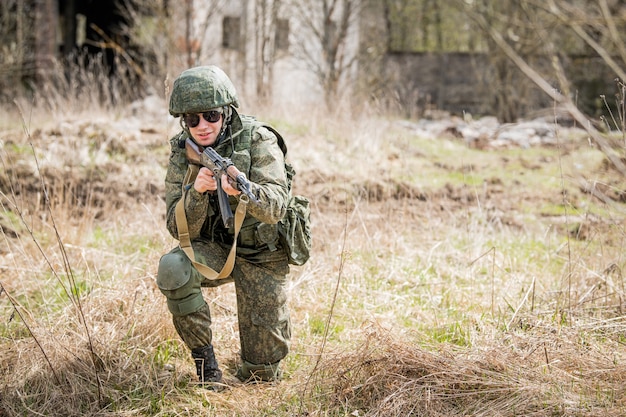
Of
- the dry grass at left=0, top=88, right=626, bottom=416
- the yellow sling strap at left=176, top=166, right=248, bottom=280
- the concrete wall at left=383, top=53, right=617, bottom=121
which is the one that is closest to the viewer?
the dry grass at left=0, top=88, right=626, bottom=416

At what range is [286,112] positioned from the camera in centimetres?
993

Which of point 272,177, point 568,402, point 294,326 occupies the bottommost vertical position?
point 294,326

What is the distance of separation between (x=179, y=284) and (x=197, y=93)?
84 cm

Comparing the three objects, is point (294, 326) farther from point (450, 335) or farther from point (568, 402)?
point (568, 402)

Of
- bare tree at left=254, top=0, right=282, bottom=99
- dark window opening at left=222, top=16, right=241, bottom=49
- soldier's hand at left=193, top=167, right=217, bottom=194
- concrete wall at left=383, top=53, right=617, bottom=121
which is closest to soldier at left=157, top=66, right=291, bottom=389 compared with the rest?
soldier's hand at left=193, top=167, right=217, bottom=194

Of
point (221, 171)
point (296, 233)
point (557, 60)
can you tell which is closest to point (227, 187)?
point (221, 171)

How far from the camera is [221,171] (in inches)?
112

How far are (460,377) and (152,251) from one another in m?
2.16

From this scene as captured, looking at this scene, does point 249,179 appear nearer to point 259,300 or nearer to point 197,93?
point 197,93

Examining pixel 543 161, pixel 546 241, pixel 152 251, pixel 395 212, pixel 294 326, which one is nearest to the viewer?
pixel 294 326

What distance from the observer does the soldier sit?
300 centimetres

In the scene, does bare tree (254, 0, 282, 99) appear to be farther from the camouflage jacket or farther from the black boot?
the black boot

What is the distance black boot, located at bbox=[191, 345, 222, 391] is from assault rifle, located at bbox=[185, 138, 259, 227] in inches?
23.9

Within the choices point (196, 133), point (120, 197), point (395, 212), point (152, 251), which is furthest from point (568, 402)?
point (120, 197)
